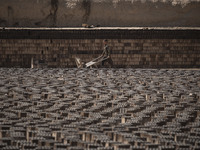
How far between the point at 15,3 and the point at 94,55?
451cm

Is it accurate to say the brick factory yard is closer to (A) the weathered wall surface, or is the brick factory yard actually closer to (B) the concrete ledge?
(B) the concrete ledge

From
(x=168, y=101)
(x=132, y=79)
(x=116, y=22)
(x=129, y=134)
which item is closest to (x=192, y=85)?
(x=132, y=79)

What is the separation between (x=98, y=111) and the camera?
1138cm

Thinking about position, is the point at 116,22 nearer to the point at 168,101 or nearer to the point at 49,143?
the point at 168,101

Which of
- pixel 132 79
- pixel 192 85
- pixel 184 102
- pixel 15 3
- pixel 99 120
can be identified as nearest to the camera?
pixel 99 120

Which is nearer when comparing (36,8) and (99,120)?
(99,120)

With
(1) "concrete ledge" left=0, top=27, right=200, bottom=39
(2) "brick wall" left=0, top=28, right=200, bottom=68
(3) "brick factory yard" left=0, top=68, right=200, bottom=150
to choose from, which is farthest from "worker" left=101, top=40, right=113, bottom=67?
(3) "brick factory yard" left=0, top=68, right=200, bottom=150

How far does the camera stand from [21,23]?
2741cm

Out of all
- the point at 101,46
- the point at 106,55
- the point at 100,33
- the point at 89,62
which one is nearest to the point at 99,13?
the point at 100,33

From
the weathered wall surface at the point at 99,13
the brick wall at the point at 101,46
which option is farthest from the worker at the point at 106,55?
the weathered wall surface at the point at 99,13

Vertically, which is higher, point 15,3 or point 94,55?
point 15,3

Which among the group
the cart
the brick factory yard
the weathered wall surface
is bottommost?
the cart

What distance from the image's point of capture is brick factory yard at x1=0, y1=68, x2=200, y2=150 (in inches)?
330

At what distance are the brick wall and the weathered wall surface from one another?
1.97m
